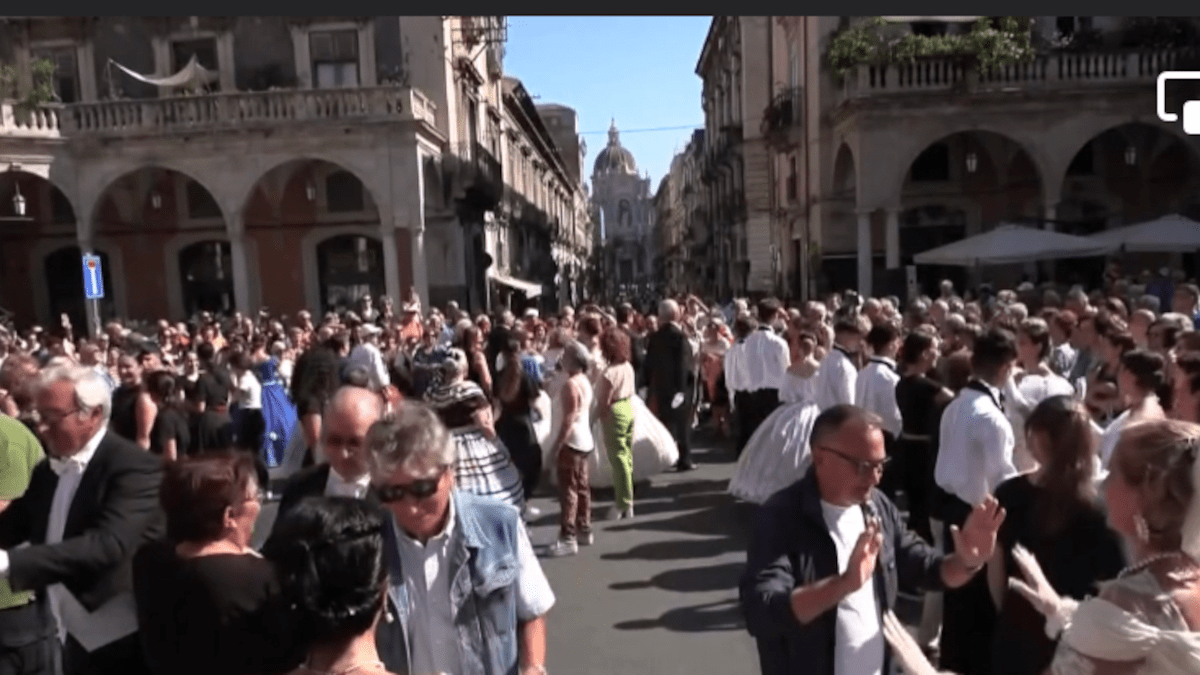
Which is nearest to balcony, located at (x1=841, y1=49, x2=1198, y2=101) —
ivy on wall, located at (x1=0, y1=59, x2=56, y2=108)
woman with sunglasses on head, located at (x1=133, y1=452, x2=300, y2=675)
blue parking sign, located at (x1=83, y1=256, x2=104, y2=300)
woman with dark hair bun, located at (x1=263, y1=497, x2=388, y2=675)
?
blue parking sign, located at (x1=83, y1=256, x2=104, y2=300)

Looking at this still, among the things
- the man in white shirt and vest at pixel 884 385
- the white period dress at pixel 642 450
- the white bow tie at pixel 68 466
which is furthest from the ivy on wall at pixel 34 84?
the white bow tie at pixel 68 466

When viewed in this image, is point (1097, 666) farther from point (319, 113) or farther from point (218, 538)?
point (319, 113)

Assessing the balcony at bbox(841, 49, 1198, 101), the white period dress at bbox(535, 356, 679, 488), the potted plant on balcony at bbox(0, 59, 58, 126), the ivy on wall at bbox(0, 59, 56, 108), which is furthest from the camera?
the ivy on wall at bbox(0, 59, 56, 108)

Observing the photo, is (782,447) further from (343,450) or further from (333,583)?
(333,583)

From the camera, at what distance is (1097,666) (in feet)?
7.20

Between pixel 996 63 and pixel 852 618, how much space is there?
20272mm

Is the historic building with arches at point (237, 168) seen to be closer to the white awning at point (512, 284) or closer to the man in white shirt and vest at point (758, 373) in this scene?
the white awning at point (512, 284)

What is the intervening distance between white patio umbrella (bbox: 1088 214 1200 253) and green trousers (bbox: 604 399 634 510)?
11.3 meters

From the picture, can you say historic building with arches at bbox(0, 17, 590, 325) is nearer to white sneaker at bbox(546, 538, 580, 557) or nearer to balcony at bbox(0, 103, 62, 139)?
balcony at bbox(0, 103, 62, 139)

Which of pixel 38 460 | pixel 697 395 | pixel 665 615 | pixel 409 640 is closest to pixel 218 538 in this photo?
pixel 409 640

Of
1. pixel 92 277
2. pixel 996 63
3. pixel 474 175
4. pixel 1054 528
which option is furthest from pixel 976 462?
pixel 474 175

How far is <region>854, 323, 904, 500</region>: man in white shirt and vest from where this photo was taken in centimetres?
636

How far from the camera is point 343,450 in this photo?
3441mm

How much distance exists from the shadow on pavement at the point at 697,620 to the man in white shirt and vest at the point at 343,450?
9.87 feet
